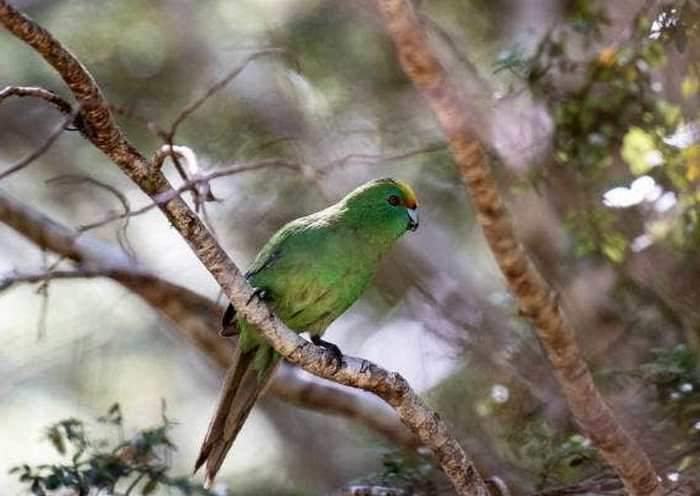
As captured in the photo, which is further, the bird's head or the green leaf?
the green leaf

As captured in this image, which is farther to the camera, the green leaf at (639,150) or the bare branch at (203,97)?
the green leaf at (639,150)

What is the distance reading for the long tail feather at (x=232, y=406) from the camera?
5.05 m

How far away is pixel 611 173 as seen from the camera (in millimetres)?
6594

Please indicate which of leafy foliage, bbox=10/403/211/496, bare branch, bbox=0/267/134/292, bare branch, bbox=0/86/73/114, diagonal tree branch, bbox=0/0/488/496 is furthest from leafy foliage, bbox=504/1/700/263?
bare branch, bbox=0/86/73/114

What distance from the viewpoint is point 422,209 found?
770 cm

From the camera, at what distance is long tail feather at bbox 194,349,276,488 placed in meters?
5.05

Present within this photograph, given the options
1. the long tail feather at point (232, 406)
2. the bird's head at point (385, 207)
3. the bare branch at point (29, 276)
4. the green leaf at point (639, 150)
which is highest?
the green leaf at point (639, 150)

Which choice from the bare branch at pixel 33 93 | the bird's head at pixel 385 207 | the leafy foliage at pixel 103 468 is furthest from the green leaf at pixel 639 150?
the bare branch at pixel 33 93

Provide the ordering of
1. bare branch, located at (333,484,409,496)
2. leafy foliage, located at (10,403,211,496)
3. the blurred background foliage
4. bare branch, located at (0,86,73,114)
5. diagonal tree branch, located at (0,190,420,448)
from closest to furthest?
bare branch, located at (0,86,73,114)
leafy foliage, located at (10,403,211,496)
bare branch, located at (333,484,409,496)
the blurred background foliage
diagonal tree branch, located at (0,190,420,448)

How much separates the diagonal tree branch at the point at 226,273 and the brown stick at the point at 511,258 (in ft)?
1.60

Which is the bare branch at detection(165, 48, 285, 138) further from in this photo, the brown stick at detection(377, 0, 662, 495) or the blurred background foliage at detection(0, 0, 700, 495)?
the blurred background foliage at detection(0, 0, 700, 495)

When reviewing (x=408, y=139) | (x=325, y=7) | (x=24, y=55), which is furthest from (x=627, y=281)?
(x=24, y=55)

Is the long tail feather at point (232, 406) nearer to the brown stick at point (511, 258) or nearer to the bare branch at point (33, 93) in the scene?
the brown stick at point (511, 258)

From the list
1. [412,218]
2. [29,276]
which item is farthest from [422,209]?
[29,276]
